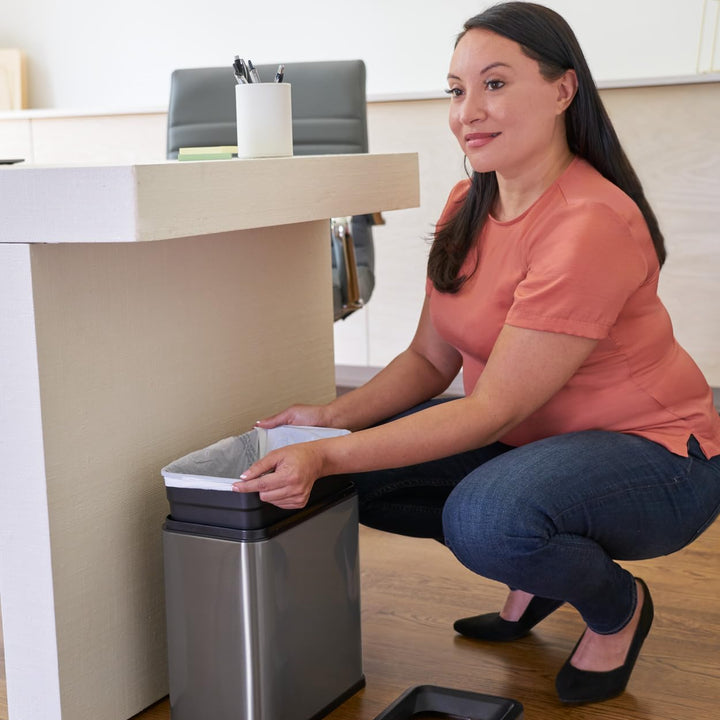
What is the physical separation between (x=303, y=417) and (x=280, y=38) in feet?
7.41

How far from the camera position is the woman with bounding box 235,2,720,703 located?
4.41 feet

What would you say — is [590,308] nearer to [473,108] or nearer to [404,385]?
[473,108]

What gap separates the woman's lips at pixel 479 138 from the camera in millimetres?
1441

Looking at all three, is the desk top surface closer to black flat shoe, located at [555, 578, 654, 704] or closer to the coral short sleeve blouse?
the coral short sleeve blouse

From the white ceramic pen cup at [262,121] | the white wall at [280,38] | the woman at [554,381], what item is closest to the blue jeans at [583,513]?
the woman at [554,381]

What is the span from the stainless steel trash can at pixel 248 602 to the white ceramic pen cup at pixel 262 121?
19.7 inches

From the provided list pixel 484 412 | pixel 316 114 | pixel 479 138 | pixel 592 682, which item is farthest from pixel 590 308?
pixel 316 114

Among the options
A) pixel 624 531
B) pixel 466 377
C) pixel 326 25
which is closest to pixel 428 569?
pixel 466 377

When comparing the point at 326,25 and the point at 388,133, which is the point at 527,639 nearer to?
the point at 388,133

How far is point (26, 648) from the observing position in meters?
1.32

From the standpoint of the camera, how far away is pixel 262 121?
1.56 meters

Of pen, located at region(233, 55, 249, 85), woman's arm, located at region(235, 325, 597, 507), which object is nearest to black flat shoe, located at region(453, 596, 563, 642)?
woman's arm, located at region(235, 325, 597, 507)

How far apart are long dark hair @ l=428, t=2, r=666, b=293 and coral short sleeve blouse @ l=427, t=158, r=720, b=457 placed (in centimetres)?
2

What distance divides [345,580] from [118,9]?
285 centimetres
